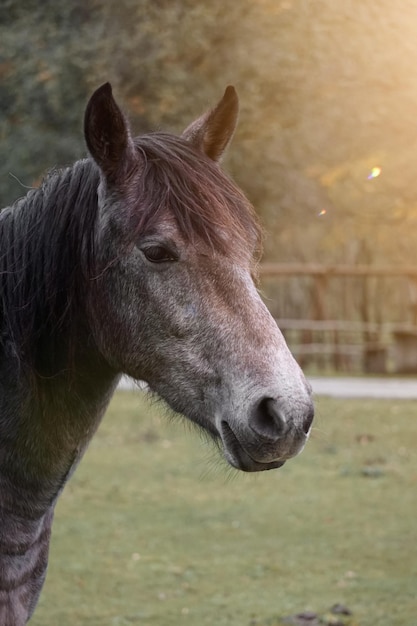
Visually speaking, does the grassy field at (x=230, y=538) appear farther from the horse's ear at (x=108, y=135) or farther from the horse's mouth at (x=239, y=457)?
the horse's ear at (x=108, y=135)

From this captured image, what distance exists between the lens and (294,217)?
2116cm

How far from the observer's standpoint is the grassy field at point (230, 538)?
619 centimetres

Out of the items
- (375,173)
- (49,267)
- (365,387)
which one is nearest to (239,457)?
(49,267)

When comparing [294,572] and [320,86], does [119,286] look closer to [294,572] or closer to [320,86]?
[294,572]

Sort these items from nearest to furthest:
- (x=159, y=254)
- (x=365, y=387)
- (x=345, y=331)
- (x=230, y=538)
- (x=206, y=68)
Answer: (x=159, y=254) → (x=206, y=68) → (x=230, y=538) → (x=365, y=387) → (x=345, y=331)

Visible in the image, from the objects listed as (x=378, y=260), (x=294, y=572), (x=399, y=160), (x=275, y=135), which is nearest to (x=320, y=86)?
(x=399, y=160)

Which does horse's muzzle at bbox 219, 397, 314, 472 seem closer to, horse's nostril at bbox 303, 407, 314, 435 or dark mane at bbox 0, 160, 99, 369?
horse's nostril at bbox 303, 407, 314, 435

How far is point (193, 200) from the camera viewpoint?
305 cm

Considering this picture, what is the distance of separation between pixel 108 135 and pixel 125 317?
23.3 inches

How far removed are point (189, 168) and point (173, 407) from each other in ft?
2.59

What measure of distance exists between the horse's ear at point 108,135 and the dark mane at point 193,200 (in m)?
0.08

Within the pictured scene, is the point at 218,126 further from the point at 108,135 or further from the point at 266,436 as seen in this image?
the point at 266,436

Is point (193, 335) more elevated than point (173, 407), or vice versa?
point (193, 335)

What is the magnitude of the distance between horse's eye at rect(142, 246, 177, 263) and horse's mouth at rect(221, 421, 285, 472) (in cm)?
56
